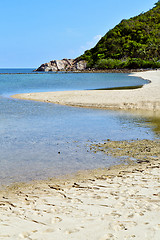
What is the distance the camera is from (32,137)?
43.3 ft

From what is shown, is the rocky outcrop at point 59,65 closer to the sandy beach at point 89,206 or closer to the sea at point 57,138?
the sea at point 57,138

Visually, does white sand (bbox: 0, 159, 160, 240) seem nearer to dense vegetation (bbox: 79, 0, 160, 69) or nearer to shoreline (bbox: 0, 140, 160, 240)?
shoreline (bbox: 0, 140, 160, 240)

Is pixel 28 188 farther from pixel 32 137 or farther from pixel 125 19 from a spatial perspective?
pixel 125 19

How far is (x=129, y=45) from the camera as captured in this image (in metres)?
168

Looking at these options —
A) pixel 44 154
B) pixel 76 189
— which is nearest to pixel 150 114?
pixel 44 154

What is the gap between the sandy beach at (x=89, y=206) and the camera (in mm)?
4777

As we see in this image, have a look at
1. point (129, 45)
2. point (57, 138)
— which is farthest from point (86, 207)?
point (129, 45)

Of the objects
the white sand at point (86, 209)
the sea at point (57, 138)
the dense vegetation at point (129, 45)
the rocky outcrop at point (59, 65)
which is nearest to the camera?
the white sand at point (86, 209)

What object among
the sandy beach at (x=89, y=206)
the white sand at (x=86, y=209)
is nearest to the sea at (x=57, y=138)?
the sandy beach at (x=89, y=206)

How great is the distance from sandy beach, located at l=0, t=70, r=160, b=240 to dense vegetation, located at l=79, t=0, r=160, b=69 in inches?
5190

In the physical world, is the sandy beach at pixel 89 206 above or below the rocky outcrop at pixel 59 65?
below

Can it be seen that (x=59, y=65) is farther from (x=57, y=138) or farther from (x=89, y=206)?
(x=89, y=206)

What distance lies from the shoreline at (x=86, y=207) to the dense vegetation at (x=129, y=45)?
132 m

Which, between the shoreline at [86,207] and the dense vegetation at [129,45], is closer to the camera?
the shoreline at [86,207]
